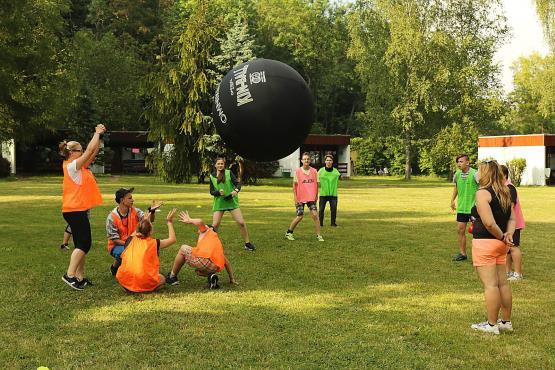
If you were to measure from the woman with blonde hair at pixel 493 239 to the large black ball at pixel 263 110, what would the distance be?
2428 mm

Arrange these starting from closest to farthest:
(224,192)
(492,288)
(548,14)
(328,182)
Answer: (492,288), (224,192), (328,182), (548,14)

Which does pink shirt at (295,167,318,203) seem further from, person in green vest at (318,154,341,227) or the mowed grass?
person in green vest at (318,154,341,227)

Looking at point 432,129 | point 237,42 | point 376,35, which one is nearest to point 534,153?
point 432,129

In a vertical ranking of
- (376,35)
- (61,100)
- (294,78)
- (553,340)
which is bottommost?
(553,340)

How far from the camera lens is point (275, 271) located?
900 cm

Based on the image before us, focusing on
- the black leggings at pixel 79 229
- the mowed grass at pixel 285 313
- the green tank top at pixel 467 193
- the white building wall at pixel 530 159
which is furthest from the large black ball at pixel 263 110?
the white building wall at pixel 530 159

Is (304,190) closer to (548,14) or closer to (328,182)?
(328,182)

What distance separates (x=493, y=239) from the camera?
5.81 m

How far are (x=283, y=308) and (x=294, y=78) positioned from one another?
9.25 ft

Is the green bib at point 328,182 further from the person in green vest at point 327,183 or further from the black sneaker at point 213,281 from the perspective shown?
the black sneaker at point 213,281

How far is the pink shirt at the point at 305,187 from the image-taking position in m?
12.6

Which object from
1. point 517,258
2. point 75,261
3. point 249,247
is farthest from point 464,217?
point 75,261

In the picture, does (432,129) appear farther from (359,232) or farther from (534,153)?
(359,232)

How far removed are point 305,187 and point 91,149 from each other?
5877 millimetres
